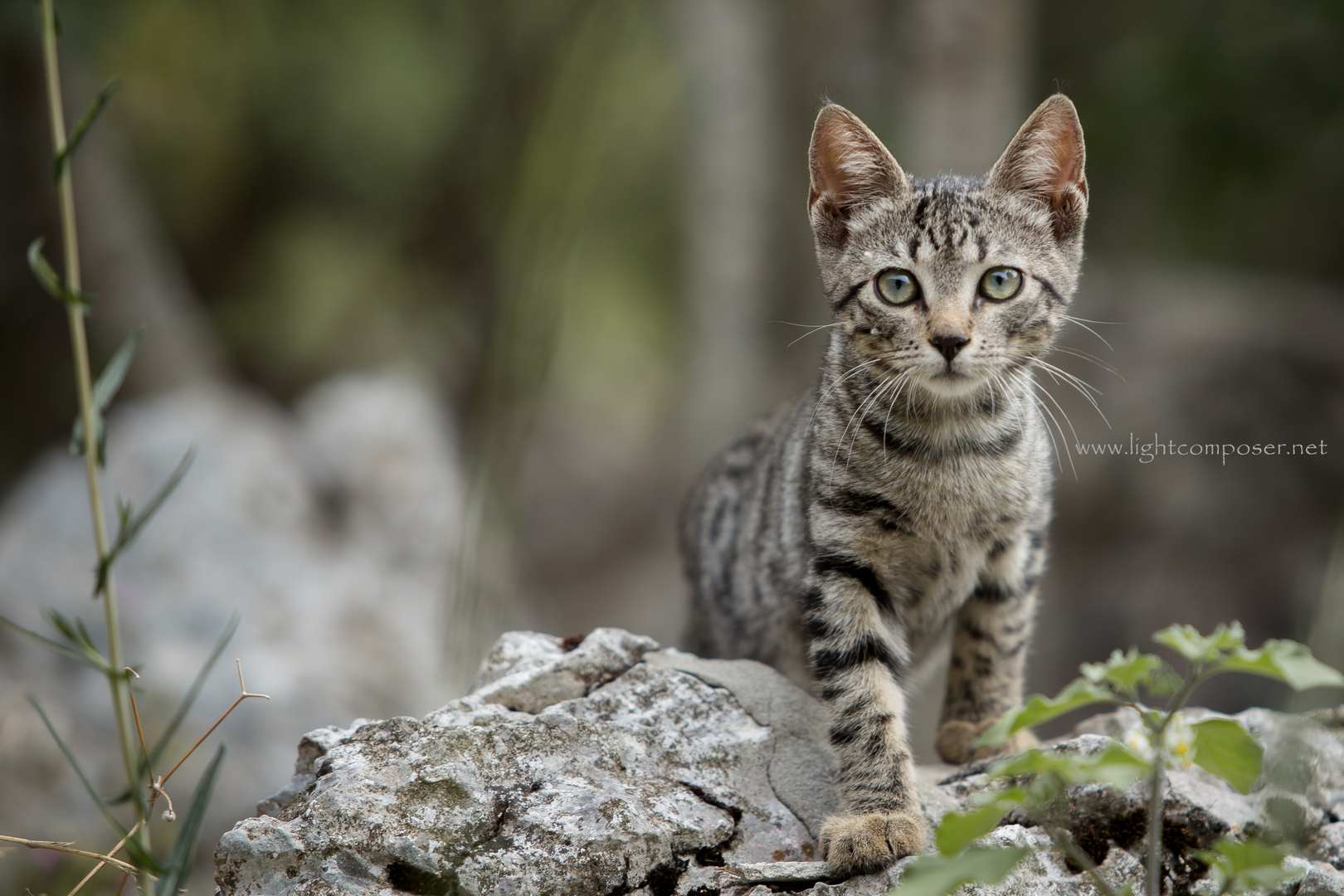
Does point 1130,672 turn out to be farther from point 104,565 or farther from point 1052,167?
point 1052,167

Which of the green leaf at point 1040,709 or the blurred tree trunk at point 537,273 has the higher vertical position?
the blurred tree trunk at point 537,273

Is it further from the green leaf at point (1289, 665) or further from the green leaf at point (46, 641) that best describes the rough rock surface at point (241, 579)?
the green leaf at point (1289, 665)

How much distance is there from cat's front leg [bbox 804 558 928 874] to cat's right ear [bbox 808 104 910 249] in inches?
43.3

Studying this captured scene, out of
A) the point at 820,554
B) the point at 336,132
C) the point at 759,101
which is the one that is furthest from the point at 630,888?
the point at 336,132

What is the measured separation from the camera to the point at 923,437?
124 inches

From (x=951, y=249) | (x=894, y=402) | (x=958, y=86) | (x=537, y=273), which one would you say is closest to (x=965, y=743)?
(x=894, y=402)

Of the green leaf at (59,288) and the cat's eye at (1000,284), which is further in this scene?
the cat's eye at (1000,284)

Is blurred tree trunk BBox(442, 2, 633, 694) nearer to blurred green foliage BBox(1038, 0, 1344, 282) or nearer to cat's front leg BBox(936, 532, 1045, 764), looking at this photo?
cat's front leg BBox(936, 532, 1045, 764)

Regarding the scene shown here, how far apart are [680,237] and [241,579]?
6.49 m

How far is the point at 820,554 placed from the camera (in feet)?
9.99

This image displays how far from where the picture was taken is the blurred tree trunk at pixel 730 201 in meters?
8.80

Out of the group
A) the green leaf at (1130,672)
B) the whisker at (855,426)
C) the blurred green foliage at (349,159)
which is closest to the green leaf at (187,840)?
A: the green leaf at (1130,672)

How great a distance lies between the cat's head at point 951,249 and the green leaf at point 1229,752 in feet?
4.14

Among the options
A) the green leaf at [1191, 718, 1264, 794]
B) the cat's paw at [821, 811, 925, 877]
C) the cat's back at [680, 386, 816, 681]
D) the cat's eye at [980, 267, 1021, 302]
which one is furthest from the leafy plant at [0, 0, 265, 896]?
the cat's eye at [980, 267, 1021, 302]
